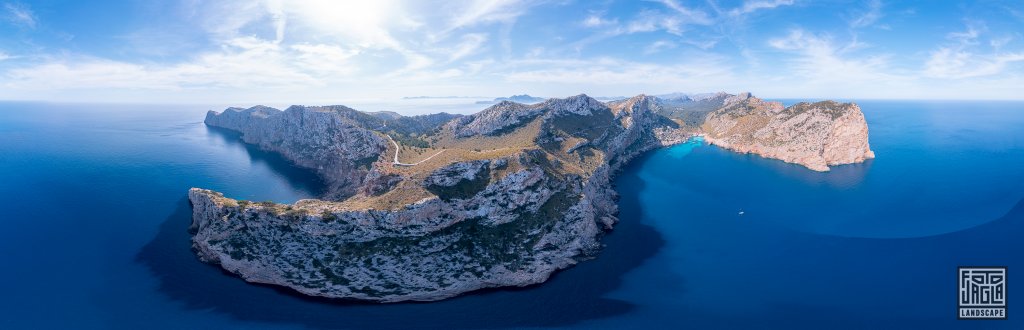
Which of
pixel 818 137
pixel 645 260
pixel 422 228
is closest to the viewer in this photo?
pixel 422 228

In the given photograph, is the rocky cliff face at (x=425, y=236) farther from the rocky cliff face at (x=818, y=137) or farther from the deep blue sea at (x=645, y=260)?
A: the rocky cliff face at (x=818, y=137)

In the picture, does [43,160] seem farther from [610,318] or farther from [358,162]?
[610,318]

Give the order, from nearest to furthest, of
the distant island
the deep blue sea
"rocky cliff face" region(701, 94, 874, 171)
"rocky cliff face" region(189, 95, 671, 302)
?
the deep blue sea → "rocky cliff face" region(189, 95, 671, 302) → the distant island → "rocky cliff face" region(701, 94, 874, 171)

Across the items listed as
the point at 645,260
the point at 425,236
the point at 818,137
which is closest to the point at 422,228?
the point at 425,236

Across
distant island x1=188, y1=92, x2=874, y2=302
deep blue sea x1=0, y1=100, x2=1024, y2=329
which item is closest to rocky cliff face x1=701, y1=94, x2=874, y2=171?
deep blue sea x1=0, y1=100, x2=1024, y2=329

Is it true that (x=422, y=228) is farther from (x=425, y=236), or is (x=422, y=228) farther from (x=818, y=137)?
(x=818, y=137)

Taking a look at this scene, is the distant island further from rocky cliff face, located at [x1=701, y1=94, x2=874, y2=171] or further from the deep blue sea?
rocky cliff face, located at [x1=701, y1=94, x2=874, y2=171]

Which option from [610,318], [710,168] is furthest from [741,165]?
[610,318]

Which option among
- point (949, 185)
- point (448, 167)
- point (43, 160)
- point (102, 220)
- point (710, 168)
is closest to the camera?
point (448, 167)
